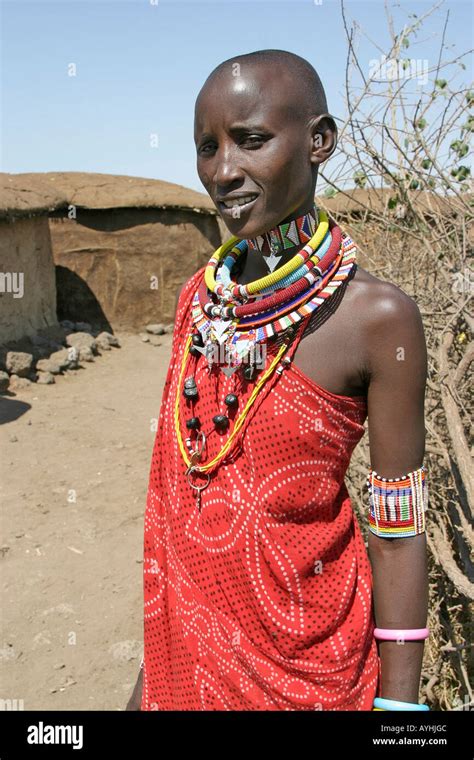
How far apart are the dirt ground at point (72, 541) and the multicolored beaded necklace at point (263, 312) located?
6.91 ft

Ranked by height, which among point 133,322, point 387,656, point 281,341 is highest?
point 133,322

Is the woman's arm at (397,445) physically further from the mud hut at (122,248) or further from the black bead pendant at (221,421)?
the mud hut at (122,248)

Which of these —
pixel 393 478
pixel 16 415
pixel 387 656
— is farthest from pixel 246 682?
pixel 16 415

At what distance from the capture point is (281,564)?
1.22 m

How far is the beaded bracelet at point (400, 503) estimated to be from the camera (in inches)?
50.0

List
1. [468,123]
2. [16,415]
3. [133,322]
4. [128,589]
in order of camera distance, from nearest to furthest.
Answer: [468,123], [128,589], [16,415], [133,322]

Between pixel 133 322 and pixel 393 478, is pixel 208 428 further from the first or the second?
pixel 133 322

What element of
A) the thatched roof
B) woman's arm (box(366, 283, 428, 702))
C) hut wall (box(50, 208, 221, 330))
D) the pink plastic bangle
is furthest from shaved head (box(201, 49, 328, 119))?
hut wall (box(50, 208, 221, 330))

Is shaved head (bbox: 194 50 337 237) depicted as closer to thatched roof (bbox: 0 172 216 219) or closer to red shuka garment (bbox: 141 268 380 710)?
red shuka garment (bbox: 141 268 380 710)

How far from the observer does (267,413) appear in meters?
1.23

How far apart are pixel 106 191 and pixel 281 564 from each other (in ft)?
28.1

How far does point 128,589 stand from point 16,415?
274cm

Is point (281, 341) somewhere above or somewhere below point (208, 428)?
above

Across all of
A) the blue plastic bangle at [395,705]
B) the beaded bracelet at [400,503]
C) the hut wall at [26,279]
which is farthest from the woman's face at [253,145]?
the hut wall at [26,279]
